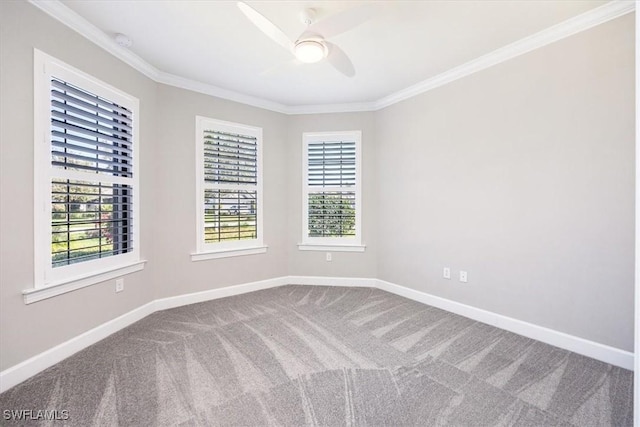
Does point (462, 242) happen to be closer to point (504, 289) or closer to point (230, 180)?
point (504, 289)

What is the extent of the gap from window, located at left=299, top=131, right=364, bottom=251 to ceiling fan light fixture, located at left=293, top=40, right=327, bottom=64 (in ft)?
7.43

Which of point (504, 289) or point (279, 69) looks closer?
A: point (504, 289)

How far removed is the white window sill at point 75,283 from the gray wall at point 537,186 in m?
3.30

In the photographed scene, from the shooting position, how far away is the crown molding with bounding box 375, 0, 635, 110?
2160 mm

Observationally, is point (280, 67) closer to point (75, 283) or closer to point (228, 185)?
point (228, 185)

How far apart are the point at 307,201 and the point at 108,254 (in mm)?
2539

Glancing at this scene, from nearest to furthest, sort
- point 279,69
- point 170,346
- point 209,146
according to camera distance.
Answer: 1. point 170,346
2. point 279,69
3. point 209,146

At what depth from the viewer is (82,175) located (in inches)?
→ 96.0

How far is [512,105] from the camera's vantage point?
276 cm

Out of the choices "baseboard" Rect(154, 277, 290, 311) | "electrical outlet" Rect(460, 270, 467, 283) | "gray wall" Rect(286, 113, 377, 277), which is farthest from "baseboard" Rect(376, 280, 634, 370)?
"baseboard" Rect(154, 277, 290, 311)

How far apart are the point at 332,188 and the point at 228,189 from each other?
151 centimetres

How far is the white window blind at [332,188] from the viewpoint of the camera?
170 inches

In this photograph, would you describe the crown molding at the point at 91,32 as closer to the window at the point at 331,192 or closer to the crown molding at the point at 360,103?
A: the crown molding at the point at 360,103

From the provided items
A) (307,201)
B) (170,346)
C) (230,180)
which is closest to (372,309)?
(307,201)
